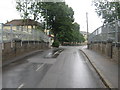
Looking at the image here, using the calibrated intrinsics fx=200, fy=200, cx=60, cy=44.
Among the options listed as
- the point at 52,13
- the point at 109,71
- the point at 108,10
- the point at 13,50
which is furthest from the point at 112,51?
the point at 52,13

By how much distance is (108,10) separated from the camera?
34.2m

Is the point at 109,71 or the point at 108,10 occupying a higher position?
the point at 108,10

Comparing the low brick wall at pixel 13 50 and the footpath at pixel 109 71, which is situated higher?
the low brick wall at pixel 13 50

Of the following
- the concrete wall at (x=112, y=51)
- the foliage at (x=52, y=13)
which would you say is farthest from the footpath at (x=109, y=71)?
the foliage at (x=52, y=13)

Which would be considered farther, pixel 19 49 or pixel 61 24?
pixel 61 24

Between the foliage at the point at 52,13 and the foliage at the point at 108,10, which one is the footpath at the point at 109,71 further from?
the foliage at the point at 52,13

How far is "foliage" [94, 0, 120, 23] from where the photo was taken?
31.4m

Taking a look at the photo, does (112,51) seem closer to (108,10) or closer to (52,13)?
(108,10)

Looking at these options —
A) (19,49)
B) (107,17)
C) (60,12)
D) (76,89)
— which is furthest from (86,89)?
(60,12)

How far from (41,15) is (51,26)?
8.16 metres

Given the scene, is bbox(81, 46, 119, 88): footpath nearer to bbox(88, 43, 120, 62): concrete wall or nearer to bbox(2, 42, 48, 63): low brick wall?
bbox(88, 43, 120, 62): concrete wall

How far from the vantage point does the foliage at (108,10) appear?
103 ft

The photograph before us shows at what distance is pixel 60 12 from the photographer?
52.9 meters

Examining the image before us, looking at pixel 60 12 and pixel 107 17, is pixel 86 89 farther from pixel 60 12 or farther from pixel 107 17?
pixel 60 12
